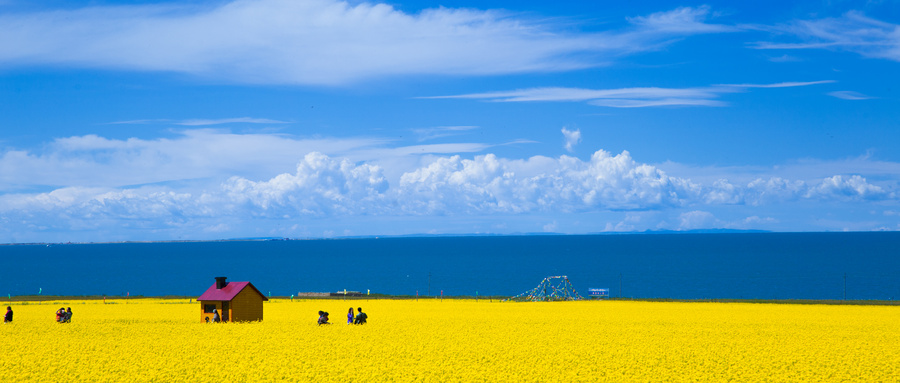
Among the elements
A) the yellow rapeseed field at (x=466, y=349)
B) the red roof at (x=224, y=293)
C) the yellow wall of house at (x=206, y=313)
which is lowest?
the yellow rapeseed field at (x=466, y=349)

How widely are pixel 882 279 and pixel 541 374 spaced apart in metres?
144

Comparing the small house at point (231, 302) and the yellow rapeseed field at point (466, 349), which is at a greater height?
the small house at point (231, 302)


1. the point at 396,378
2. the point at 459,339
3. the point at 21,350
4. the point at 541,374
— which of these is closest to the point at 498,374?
the point at 541,374

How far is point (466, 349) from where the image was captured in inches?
1411

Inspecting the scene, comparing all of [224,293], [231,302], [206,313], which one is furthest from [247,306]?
[206,313]

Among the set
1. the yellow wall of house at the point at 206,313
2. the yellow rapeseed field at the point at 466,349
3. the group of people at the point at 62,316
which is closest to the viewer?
the yellow rapeseed field at the point at 466,349

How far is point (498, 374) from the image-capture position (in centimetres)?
2905

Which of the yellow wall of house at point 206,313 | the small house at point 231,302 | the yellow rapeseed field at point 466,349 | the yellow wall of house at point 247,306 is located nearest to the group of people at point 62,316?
the yellow rapeseed field at point 466,349

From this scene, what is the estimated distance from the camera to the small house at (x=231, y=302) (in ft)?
161

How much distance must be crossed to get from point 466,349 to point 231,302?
A: 19.6m

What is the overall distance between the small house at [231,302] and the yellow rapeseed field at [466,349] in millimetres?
1783

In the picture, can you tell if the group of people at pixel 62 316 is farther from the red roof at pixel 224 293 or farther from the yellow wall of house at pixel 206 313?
the red roof at pixel 224 293

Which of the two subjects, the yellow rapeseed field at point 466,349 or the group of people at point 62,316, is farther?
the group of people at point 62,316

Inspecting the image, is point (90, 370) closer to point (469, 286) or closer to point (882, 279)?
point (469, 286)
